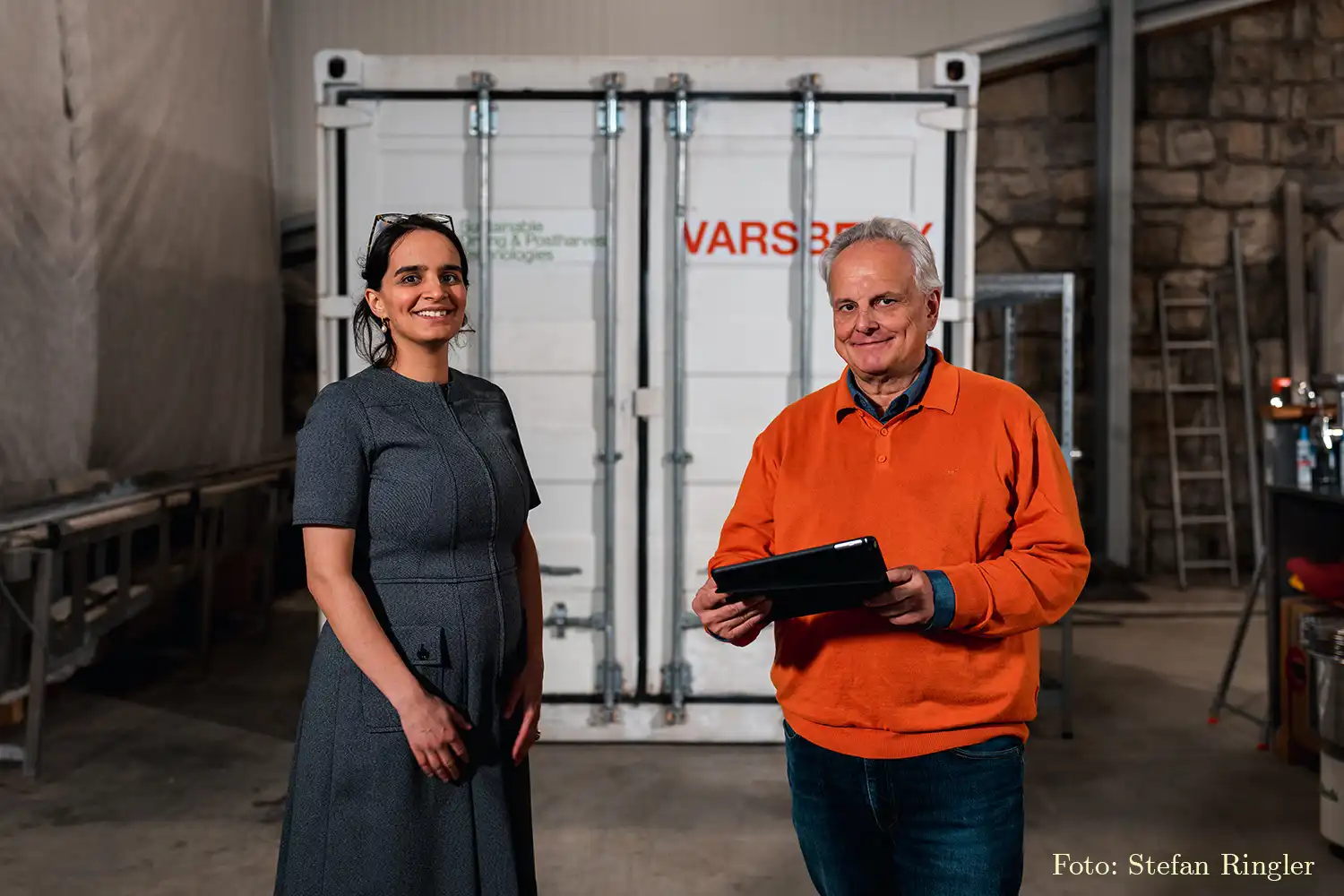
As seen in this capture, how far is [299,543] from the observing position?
23.9ft

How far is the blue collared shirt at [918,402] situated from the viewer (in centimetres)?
151

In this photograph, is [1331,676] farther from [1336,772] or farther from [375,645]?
[375,645]

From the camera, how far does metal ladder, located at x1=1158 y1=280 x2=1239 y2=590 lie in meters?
7.88

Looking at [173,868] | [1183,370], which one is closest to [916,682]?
[173,868]

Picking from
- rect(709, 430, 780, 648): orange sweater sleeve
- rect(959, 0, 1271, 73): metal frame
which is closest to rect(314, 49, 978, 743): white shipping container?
rect(709, 430, 780, 648): orange sweater sleeve

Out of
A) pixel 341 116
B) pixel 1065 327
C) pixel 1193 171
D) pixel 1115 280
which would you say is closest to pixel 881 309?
pixel 341 116

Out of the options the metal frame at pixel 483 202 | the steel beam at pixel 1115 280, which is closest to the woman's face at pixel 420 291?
the metal frame at pixel 483 202

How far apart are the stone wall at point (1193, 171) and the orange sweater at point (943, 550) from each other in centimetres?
665

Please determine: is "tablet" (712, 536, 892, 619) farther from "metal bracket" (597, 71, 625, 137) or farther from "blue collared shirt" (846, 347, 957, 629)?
"metal bracket" (597, 71, 625, 137)

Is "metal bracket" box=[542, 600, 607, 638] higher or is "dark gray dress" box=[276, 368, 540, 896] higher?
"dark gray dress" box=[276, 368, 540, 896]

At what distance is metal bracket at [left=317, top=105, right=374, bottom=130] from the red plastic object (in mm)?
3607

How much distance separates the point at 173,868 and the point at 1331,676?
3.41 metres

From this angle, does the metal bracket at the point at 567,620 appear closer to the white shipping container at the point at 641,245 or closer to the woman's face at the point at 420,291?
the white shipping container at the point at 641,245

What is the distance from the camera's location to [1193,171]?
26.4ft
